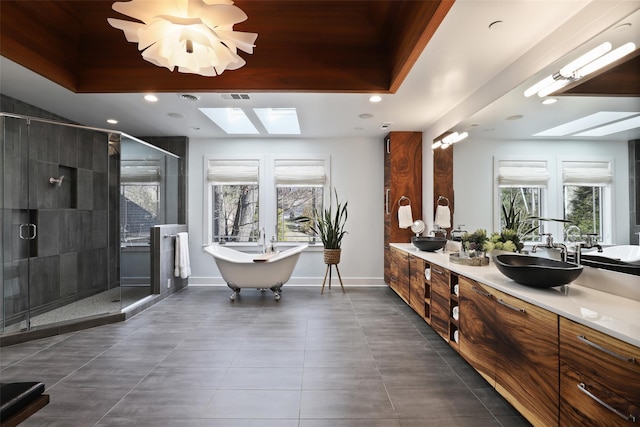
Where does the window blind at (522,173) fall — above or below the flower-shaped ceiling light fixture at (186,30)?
below

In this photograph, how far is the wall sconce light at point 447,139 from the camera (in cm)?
328

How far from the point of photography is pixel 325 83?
3033 mm

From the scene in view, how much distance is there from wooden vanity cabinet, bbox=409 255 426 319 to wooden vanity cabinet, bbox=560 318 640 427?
1.84 m

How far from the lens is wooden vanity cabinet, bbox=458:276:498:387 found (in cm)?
194

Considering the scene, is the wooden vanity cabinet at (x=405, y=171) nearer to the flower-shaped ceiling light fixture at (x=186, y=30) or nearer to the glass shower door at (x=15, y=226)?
the flower-shaped ceiling light fixture at (x=186, y=30)

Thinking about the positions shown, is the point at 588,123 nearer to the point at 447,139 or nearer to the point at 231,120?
the point at 447,139

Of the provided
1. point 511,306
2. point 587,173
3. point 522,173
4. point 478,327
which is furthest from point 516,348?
point 522,173

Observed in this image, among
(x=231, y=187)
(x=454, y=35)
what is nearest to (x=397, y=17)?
(x=454, y=35)

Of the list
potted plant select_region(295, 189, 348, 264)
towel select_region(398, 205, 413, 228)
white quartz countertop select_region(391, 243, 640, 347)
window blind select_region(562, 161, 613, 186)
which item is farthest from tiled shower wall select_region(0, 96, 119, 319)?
window blind select_region(562, 161, 613, 186)

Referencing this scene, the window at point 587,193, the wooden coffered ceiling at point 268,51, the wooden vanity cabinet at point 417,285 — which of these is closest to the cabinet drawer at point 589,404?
the window at point 587,193

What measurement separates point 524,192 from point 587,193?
543 mm

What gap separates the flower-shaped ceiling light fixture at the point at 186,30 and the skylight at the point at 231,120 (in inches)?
78.4

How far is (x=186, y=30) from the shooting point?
5.83 ft

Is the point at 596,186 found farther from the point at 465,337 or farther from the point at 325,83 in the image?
the point at 325,83
